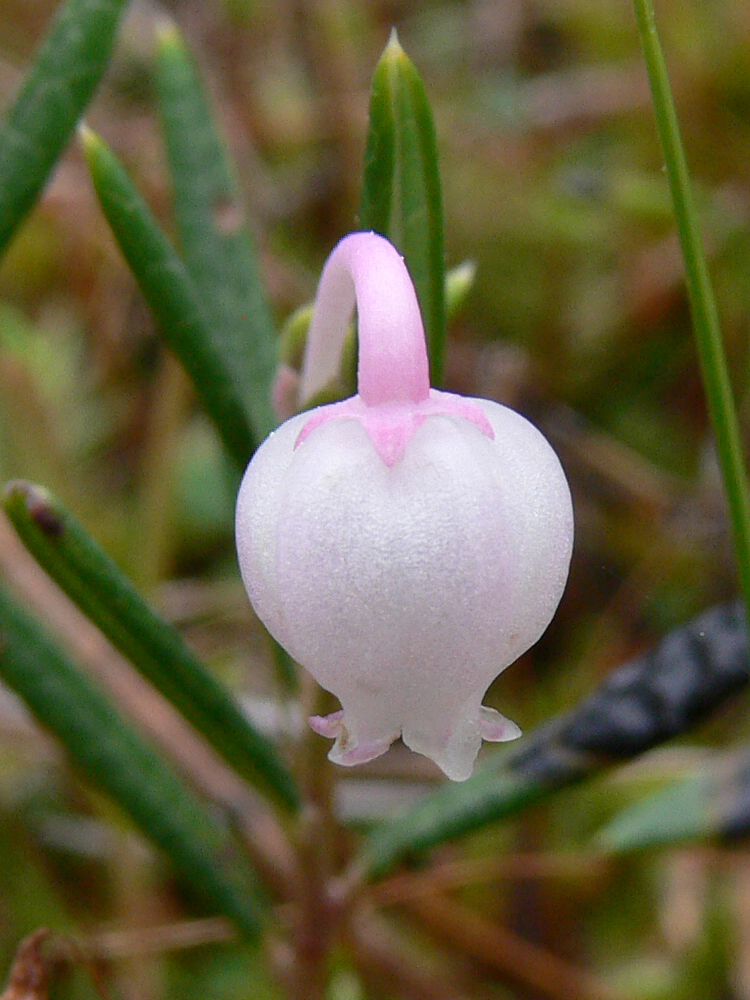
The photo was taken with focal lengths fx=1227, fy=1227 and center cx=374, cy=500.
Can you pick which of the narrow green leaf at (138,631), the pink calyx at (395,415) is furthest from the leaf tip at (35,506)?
the pink calyx at (395,415)

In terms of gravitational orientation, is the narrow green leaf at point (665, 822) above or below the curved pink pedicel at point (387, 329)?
below

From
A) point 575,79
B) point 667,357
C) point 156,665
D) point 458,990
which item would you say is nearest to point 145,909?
point 458,990

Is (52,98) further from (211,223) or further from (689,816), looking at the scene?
(689,816)

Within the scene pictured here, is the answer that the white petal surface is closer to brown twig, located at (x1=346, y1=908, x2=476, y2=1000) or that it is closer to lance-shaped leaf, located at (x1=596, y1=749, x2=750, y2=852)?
lance-shaped leaf, located at (x1=596, y1=749, x2=750, y2=852)

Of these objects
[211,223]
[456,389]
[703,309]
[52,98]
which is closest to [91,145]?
[52,98]

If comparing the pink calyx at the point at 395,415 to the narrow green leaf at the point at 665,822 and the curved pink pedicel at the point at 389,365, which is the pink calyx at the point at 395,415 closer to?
the curved pink pedicel at the point at 389,365

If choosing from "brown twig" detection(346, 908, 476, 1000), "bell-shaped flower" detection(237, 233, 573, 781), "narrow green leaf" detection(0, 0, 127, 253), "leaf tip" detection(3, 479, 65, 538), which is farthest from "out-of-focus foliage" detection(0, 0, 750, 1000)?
"bell-shaped flower" detection(237, 233, 573, 781)

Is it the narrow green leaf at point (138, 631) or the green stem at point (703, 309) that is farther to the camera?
the narrow green leaf at point (138, 631)

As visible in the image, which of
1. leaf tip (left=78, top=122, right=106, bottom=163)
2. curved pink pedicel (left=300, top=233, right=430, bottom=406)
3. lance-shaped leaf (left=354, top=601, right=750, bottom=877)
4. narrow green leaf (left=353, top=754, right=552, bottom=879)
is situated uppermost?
leaf tip (left=78, top=122, right=106, bottom=163)
